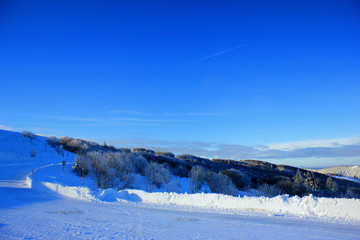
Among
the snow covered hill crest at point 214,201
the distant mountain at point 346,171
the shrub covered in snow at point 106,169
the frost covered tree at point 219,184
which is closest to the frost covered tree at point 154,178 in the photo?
the shrub covered in snow at point 106,169

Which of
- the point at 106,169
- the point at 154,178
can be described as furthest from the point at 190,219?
the point at 154,178

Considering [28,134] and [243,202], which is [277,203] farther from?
[28,134]

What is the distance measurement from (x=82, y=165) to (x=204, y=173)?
47.5 feet

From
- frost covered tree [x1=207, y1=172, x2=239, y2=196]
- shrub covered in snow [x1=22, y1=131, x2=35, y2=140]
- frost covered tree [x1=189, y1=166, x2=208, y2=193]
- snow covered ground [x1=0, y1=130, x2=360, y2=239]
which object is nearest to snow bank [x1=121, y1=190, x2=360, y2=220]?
snow covered ground [x1=0, y1=130, x2=360, y2=239]

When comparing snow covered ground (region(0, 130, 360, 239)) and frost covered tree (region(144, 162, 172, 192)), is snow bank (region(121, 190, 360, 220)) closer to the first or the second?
snow covered ground (region(0, 130, 360, 239))

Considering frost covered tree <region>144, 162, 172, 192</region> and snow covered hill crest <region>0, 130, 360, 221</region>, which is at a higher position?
snow covered hill crest <region>0, 130, 360, 221</region>

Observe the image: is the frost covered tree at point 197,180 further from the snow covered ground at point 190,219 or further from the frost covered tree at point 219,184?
the snow covered ground at point 190,219

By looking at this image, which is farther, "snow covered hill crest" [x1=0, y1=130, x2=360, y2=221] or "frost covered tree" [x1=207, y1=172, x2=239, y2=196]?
"frost covered tree" [x1=207, y1=172, x2=239, y2=196]

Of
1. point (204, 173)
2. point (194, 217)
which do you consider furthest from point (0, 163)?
point (194, 217)

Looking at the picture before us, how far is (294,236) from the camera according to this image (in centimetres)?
755

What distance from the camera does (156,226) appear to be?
351 inches

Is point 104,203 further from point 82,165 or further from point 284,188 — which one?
point 284,188

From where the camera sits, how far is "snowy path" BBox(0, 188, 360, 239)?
301 inches

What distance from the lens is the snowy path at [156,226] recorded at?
7633mm
